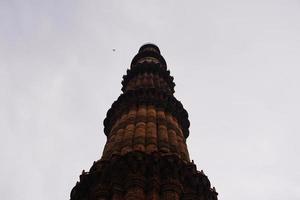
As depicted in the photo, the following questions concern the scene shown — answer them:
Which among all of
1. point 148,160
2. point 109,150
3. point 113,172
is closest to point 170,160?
point 148,160

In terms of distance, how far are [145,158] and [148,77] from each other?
12625 millimetres

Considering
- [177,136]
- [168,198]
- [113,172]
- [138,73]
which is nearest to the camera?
[168,198]

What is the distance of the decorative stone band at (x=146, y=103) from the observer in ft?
82.7

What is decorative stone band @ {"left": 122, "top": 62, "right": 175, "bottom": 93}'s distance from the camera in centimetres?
2954

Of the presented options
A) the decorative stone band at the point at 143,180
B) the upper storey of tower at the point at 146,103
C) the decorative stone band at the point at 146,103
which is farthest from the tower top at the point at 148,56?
the decorative stone band at the point at 143,180

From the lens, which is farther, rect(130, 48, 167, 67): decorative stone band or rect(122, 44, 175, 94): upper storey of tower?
rect(130, 48, 167, 67): decorative stone band

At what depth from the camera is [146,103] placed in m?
25.2

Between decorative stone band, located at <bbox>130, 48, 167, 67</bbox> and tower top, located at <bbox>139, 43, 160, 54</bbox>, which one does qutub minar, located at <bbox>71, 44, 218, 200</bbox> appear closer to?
decorative stone band, located at <bbox>130, 48, 167, 67</bbox>

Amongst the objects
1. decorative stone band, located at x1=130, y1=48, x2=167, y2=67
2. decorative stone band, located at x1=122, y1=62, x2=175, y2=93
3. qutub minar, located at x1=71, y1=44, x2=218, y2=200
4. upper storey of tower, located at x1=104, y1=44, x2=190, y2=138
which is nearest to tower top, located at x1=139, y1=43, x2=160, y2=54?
decorative stone band, located at x1=130, y1=48, x2=167, y2=67

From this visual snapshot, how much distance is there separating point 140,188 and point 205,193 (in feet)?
9.30

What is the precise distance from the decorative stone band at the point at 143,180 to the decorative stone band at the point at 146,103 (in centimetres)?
647

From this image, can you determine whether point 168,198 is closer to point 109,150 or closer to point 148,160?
point 148,160

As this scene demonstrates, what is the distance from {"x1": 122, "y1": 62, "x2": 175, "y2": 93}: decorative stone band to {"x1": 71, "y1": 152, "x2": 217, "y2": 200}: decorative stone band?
35.8ft

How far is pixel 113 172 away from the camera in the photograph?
17.8 metres
